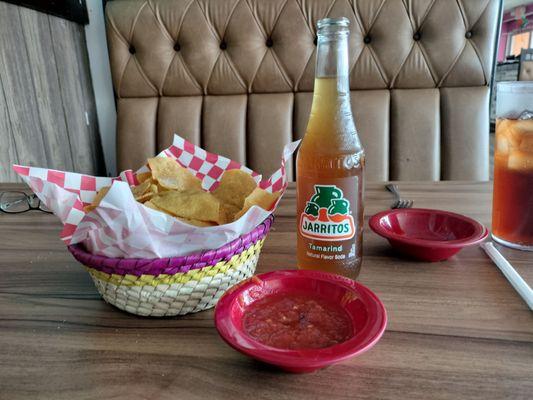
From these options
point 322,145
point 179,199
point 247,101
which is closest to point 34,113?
point 247,101

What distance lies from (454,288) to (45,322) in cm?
49

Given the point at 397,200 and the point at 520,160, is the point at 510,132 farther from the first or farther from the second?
the point at 397,200

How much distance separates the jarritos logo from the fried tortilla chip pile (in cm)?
6

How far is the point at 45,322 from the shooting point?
0.49 metres

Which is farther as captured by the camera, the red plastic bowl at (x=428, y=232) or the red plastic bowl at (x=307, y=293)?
the red plastic bowl at (x=428, y=232)

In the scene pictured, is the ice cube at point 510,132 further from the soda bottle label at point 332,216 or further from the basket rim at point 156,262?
the basket rim at point 156,262

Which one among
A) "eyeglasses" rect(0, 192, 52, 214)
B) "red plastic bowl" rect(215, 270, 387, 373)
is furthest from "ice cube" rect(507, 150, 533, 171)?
"eyeglasses" rect(0, 192, 52, 214)

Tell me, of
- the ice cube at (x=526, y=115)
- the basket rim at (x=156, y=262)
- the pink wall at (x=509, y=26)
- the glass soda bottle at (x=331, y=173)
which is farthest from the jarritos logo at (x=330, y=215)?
the pink wall at (x=509, y=26)

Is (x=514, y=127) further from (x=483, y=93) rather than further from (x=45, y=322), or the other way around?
(x=483, y=93)

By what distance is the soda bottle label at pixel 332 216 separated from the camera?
51 centimetres

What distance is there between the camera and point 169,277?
0.46m

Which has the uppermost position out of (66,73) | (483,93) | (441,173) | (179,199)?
(66,73)

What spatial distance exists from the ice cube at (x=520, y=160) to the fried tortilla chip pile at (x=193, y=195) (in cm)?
37

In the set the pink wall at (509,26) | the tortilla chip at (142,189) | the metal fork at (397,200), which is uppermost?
the pink wall at (509,26)
